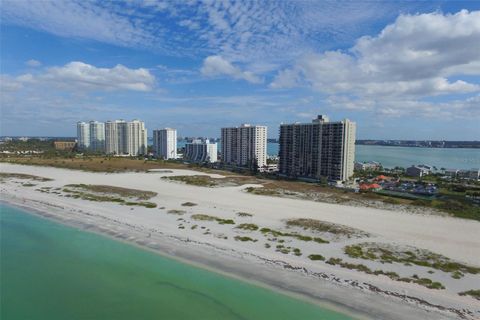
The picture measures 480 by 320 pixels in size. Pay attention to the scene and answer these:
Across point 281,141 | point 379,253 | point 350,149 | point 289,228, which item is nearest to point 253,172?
point 281,141

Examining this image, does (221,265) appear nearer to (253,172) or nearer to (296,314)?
(296,314)

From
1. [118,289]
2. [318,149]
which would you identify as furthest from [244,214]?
[318,149]

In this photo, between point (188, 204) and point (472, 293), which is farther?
point (188, 204)

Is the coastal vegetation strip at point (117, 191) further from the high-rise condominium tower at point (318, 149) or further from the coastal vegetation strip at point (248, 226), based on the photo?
the high-rise condominium tower at point (318, 149)

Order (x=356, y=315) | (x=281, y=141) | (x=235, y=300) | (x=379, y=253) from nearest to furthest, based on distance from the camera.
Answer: (x=356, y=315) < (x=235, y=300) < (x=379, y=253) < (x=281, y=141)

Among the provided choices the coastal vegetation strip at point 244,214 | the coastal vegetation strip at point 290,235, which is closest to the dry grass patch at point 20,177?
the coastal vegetation strip at point 244,214

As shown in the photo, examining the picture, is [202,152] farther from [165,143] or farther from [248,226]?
[248,226]
